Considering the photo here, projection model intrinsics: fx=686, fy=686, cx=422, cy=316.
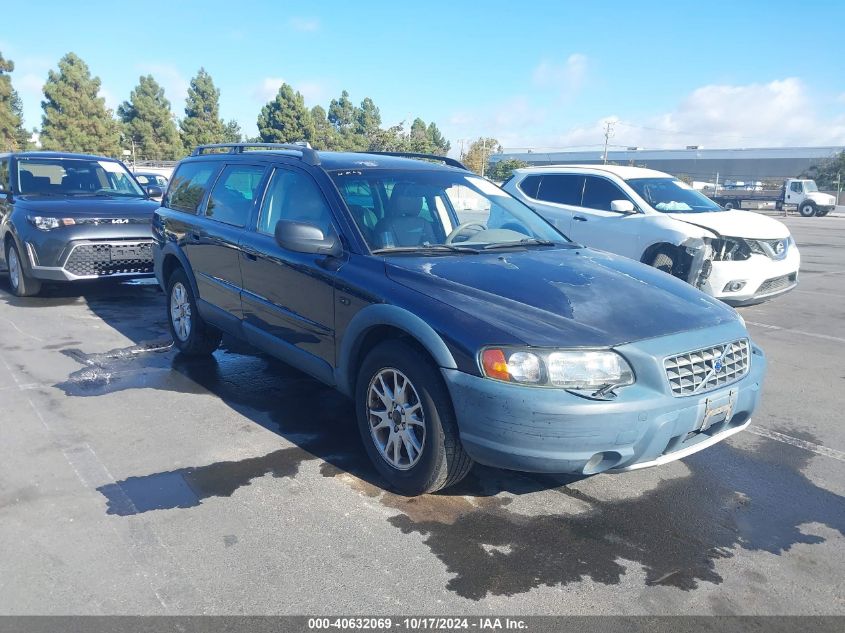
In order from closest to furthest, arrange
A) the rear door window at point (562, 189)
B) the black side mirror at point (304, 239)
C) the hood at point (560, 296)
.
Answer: the hood at point (560, 296) → the black side mirror at point (304, 239) → the rear door window at point (562, 189)

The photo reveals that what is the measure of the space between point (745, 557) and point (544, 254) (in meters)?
2.01

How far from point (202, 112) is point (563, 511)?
211ft

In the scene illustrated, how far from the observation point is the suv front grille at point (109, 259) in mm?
7930

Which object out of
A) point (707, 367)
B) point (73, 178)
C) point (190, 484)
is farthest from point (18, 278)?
point (707, 367)

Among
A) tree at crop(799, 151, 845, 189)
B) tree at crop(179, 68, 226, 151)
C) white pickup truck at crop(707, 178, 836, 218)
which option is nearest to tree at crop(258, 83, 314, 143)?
tree at crop(179, 68, 226, 151)

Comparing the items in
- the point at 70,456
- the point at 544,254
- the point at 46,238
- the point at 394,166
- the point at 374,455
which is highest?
the point at 394,166

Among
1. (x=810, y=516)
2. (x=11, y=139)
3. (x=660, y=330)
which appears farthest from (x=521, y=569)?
(x=11, y=139)

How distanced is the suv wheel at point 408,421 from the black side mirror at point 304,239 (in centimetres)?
70

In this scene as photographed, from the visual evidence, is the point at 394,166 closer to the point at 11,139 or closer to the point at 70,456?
the point at 70,456

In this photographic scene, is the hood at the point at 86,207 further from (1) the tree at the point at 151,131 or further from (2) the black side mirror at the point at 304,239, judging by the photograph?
(1) the tree at the point at 151,131

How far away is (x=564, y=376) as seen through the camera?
3051 millimetres

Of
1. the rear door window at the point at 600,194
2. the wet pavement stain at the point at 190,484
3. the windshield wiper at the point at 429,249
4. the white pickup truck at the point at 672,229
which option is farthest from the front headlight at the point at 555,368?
the rear door window at the point at 600,194

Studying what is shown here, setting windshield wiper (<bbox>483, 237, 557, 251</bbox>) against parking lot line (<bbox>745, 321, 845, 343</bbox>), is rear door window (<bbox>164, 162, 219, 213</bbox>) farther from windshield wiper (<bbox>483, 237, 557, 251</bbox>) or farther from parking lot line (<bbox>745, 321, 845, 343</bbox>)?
parking lot line (<bbox>745, 321, 845, 343</bbox>)

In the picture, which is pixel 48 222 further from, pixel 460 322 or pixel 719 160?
pixel 719 160
